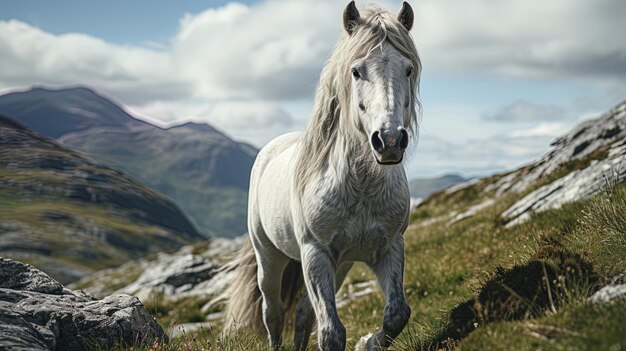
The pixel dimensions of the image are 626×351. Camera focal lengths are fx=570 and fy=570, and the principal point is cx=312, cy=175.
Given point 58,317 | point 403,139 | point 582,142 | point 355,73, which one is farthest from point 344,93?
point 582,142

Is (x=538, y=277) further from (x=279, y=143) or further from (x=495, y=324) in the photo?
(x=279, y=143)

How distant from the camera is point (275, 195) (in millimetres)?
8000

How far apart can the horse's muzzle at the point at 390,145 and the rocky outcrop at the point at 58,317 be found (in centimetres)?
311

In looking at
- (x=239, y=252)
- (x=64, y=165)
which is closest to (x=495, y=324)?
(x=239, y=252)

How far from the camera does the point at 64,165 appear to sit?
1517cm

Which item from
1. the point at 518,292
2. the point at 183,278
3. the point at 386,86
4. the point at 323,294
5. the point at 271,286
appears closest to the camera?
the point at 386,86

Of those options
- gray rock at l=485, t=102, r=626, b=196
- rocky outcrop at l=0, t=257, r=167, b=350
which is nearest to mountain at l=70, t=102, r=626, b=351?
rocky outcrop at l=0, t=257, r=167, b=350

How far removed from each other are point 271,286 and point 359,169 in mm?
3596

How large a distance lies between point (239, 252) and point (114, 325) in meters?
4.30

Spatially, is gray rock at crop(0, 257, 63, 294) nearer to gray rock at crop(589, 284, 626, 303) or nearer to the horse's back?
the horse's back

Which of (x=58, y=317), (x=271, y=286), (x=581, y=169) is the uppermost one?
(x=581, y=169)

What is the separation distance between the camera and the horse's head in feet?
16.8

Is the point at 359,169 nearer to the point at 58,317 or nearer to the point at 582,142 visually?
the point at 58,317

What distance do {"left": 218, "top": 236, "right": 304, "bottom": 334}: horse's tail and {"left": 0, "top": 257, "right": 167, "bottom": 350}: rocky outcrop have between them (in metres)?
2.76
